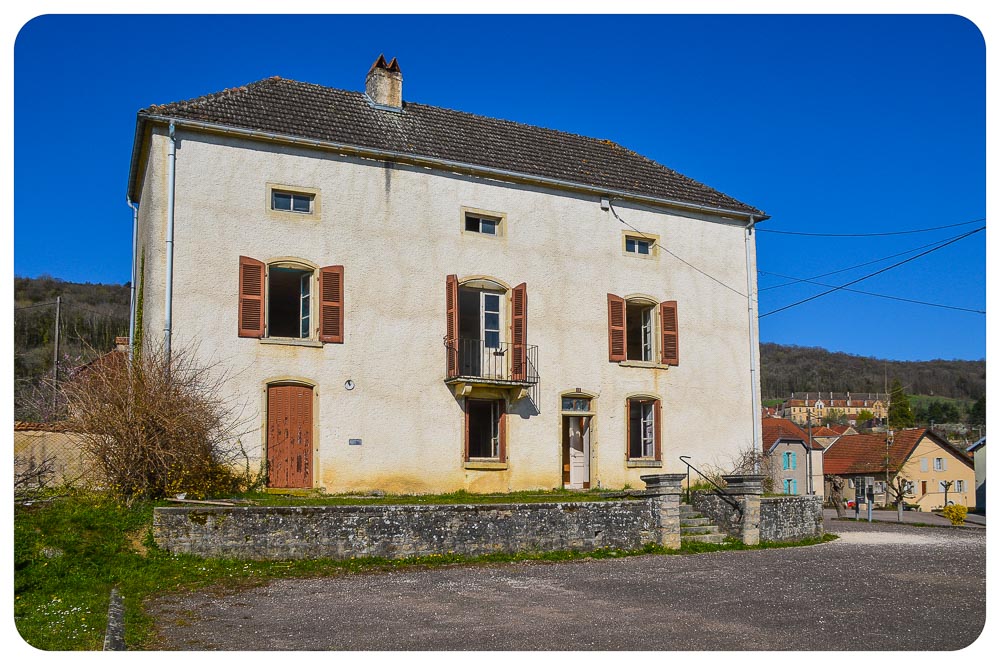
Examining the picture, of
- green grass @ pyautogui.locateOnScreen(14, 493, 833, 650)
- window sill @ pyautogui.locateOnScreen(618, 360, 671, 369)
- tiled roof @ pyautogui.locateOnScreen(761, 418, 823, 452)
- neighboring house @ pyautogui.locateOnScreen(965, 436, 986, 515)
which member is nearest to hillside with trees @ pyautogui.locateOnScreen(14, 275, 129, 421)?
green grass @ pyautogui.locateOnScreen(14, 493, 833, 650)

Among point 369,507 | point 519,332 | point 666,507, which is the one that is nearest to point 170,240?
point 369,507

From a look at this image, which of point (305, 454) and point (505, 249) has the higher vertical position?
point (505, 249)

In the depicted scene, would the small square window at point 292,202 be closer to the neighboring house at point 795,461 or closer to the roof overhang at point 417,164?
the roof overhang at point 417,164

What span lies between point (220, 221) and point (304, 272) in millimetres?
1949

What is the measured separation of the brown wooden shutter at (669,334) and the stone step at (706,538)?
5.99 metres

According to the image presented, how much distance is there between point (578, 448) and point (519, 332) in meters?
3.27

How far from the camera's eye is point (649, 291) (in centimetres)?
2247

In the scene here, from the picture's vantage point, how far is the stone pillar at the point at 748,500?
17.4 meters

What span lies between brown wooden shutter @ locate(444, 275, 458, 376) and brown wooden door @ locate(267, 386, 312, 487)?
3.10 meters

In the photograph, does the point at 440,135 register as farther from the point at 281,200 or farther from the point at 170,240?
the point at 170,240

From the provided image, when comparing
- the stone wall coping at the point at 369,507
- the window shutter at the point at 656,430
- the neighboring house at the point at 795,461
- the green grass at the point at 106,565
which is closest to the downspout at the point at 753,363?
the window shutter at the point at 656,430
